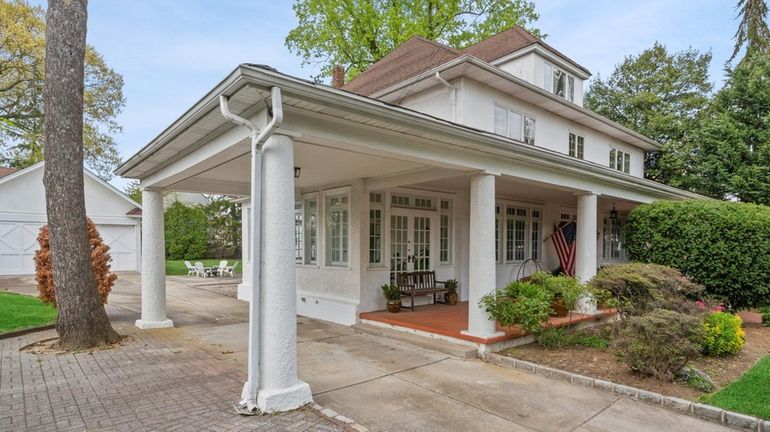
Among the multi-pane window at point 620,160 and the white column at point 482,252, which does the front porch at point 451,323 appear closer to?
the white column at point 482,252

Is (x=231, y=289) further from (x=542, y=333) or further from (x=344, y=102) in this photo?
(x=344, y=102)

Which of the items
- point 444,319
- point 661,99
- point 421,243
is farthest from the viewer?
point 661,99

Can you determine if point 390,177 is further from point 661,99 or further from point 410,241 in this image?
point 661,99

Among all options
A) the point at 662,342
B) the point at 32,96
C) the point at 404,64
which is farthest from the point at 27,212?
the point at 662,342

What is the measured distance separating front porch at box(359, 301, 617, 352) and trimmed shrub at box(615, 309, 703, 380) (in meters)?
1.81

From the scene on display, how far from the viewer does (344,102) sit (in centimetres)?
440

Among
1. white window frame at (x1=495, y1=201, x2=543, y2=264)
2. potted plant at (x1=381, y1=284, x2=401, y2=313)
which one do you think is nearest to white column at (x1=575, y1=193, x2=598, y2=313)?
white window frame at (x1=495, y1=201, x2=543, y2=264)

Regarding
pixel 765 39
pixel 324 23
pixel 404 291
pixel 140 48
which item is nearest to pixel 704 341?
pixel 404 291

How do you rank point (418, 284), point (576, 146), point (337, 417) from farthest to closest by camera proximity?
point (576, 146)
point (418, 284)
point (337, 417)

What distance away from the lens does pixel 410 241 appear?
374 inches

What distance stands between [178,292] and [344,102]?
12.1 metres

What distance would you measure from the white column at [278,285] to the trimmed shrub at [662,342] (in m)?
4.01

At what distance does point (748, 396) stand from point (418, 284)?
5.62 m

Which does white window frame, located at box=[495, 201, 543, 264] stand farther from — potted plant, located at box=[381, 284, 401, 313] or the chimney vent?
the chimney vent
